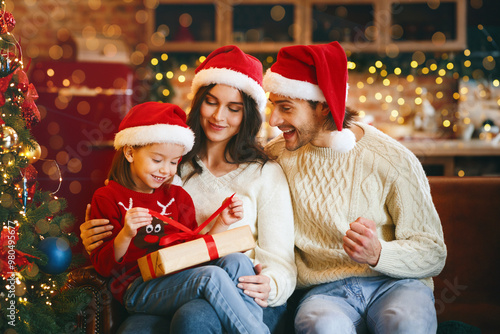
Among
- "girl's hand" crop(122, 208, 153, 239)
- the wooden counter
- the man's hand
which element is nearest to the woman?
the man's hand

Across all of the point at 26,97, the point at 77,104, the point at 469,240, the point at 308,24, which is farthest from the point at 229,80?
the point at 308,24

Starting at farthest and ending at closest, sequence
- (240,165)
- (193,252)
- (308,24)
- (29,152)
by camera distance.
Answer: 1. (308,24)
2. (240,165)
3. (29,152)
4. (193,252)

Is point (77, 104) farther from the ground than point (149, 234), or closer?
farther from the ground

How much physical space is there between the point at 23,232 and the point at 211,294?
0.64 m

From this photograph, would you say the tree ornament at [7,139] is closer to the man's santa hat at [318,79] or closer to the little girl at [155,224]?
the little girl at [155,224]

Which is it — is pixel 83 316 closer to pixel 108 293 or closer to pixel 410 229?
pixel 108 293

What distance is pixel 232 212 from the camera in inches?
61.4

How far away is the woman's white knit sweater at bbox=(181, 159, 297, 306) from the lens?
169 cm

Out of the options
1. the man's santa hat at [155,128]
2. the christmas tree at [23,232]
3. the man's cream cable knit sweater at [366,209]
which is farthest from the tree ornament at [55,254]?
the man's cream cable knit sweater at [366,209]

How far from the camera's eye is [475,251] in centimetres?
200

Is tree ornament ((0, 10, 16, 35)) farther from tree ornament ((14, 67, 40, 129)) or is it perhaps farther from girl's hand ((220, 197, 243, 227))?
girl's hand ((220, 197, 243, 227))

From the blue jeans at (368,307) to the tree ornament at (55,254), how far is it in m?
0.76

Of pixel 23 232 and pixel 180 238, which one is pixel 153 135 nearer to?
pixel 180 238

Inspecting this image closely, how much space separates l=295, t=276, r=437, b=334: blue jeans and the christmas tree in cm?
71
